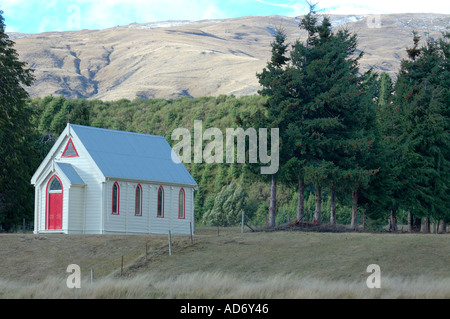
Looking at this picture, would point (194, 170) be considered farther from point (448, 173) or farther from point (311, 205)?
point (448, 173)

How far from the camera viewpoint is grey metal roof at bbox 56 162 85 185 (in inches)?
1920

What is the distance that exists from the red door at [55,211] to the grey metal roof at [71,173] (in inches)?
62.4

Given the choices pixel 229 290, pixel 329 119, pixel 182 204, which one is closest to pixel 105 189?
pixel 182 204

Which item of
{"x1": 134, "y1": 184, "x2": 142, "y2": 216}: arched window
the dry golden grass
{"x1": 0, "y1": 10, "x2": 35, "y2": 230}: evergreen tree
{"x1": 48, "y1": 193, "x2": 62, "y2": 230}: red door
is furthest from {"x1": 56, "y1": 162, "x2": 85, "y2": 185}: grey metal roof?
the dry golden grass

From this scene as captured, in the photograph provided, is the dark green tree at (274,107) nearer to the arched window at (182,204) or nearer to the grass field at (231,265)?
the arched window at (182,204)

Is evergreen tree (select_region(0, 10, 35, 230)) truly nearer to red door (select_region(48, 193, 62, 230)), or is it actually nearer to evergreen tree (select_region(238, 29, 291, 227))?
red door (select_region(48, 193, 62, 230))

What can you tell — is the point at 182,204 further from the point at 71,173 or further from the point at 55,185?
the point at 55,185

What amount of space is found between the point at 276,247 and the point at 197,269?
6.55 meters

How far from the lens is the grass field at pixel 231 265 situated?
2609 centimetres

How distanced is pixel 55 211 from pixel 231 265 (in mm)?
17537

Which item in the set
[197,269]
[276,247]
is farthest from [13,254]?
[276,247]

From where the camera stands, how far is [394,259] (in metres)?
36.5
